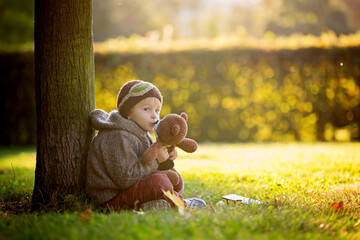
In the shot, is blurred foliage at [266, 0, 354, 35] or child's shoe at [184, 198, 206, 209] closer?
child's shoe at [184, 198, 206, 209]

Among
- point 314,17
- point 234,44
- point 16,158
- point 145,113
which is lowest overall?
point 16,158

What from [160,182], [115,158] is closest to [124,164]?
[115,158]

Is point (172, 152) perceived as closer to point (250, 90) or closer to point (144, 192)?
point (144, 192)

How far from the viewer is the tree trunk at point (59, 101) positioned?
12.5ft

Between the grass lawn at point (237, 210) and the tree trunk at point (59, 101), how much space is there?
0.41 m

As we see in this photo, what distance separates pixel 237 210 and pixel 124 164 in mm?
1102

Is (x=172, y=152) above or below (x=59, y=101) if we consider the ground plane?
below

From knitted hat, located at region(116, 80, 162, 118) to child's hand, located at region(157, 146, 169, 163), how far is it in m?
0.50

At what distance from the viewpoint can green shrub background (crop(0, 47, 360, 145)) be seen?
36.0ft

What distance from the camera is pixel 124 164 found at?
11.3 ft

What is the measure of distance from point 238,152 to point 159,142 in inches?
217

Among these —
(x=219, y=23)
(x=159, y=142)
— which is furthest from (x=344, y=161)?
(x=219, y=23)

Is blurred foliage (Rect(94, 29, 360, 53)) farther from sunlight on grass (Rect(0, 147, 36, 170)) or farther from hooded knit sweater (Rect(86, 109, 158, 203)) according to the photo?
hooded knit sweater (Rect(86, 109, 158, 203))

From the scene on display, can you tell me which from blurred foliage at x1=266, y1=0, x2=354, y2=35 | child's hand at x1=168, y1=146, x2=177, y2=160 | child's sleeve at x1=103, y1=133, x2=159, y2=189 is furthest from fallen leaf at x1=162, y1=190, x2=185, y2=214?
blurred foliage at x1=266, y1=0, x2=354, y2=35
